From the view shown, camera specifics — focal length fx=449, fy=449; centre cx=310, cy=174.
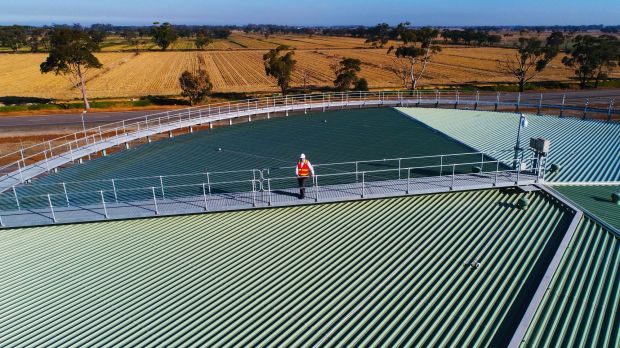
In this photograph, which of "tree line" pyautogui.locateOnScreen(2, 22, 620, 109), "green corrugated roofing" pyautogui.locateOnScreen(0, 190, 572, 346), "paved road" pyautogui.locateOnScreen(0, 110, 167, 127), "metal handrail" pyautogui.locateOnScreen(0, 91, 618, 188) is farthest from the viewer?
"tree line" pyautogui.locateOnScreen(2, 22, 620, 109)

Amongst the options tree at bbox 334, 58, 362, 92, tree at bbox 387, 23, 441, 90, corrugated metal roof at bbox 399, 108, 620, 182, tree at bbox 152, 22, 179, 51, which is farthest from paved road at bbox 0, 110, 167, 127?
tree at bbox 152, 22, 179, 51

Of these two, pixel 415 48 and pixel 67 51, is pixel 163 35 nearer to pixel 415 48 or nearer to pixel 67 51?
pixel 67 51

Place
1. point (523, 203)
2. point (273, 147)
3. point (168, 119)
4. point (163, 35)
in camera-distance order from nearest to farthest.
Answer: point (523, 203) → point (273, 147) → point (168, 119) → point (163, 35)

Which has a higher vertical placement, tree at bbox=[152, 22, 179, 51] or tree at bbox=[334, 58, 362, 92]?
tree at bbox=[152, 22, 179, 51]

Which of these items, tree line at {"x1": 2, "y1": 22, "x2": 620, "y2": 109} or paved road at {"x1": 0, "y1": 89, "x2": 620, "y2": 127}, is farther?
tree line at {"x1": 2, "y1": 22, "x2": 620, "y2": 109}

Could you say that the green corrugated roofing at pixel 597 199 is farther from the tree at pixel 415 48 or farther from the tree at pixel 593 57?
the tree at pixel 593 57

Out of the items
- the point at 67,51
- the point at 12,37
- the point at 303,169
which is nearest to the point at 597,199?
the point at 303,169

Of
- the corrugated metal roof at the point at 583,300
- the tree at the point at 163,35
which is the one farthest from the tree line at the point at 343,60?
the tree at the point at 163,35

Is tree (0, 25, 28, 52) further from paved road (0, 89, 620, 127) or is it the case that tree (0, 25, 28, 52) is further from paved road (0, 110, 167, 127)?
paved road (0, 89, 620, 127)

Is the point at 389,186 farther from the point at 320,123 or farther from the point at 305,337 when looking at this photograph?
the point at 320,123
